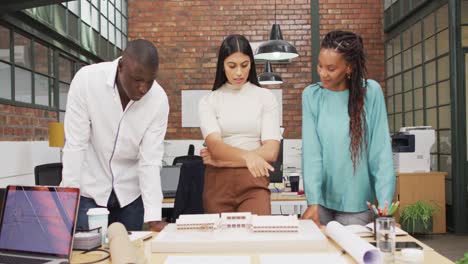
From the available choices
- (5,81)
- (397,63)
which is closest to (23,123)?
(5,81)

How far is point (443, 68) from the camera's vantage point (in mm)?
6160

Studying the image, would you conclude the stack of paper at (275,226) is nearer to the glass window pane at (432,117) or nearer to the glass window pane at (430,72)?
the glass window pane at (432,117)

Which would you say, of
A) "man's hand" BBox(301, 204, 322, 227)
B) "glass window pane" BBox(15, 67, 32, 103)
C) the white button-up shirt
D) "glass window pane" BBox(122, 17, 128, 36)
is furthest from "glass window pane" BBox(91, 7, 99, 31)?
"man's hand" BBox(301, 204, 322, 227)

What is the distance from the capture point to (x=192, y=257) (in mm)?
1450

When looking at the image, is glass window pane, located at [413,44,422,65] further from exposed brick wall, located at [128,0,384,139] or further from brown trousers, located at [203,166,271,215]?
brown trousers, located at [203,166,271,215]

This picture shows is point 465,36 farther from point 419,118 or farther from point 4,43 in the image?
point 4,43

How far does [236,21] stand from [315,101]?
663 centimetres

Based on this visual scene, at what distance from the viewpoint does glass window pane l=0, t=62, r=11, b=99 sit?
4.23m

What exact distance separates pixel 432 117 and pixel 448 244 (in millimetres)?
1828

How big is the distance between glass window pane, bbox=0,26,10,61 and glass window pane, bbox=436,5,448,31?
491 centimetres

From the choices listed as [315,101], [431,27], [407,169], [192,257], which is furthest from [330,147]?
[431,27]

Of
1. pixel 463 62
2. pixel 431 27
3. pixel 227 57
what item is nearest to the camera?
pixel 227 57

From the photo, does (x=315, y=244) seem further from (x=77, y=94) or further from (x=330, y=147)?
(x=77, y=94)

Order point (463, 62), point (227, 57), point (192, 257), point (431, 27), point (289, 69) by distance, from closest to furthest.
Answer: point (192, 257), point (227, 57), point (463, 62), point (431, 27), point (289, 69)
